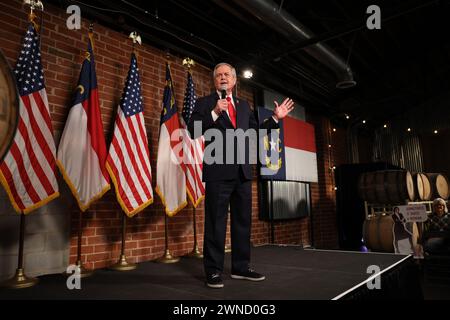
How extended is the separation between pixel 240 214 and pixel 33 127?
67.5 inches

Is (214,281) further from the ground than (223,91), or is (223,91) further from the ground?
(223,91)

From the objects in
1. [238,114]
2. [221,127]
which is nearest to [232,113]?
[238,114]

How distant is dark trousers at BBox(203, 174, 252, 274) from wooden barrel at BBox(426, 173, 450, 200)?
6.26 metres

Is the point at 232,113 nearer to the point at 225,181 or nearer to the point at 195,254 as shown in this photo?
the point at 225,181

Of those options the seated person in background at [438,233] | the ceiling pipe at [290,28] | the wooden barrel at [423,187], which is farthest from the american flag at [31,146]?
the wooden barrel at [423,187]

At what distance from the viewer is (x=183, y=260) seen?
3.44 meters

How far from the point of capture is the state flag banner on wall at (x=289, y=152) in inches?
A: 209

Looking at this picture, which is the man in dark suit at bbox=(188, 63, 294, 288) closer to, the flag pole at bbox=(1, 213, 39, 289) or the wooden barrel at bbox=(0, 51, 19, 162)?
the wooden barrel at bbox=(0, 51, 19, 162)

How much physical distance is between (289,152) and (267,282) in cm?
371

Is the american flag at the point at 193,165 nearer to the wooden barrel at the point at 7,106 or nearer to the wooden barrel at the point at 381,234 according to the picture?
the wooden barrel at the point at 7,106

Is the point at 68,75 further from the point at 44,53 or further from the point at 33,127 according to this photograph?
the point at 33,127

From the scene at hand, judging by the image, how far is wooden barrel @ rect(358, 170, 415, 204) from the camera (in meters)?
5.91

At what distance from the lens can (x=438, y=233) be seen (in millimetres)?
4305
